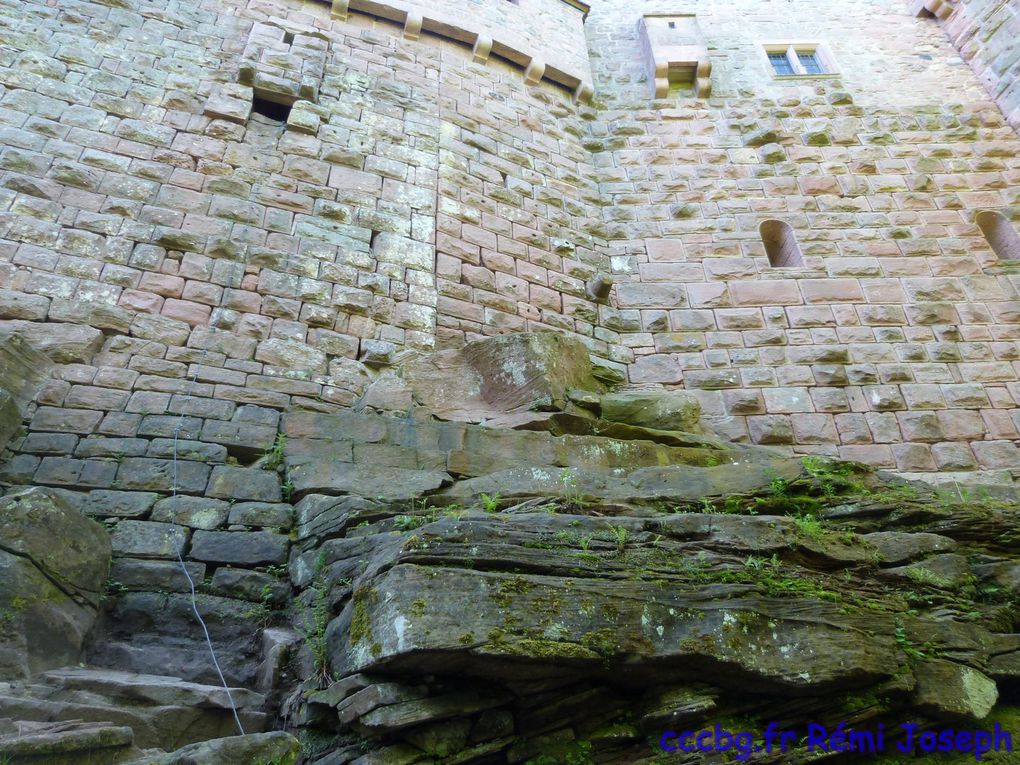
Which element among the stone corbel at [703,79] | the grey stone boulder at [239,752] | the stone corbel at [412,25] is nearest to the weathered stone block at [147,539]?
the grey stone boulder at [239,752]

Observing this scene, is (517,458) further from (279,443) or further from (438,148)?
(438,148)

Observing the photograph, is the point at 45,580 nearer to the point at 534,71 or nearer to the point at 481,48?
the point at 481,48

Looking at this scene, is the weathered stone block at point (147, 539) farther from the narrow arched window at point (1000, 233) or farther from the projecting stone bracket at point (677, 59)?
the narrow arched window at point (1000, 233)

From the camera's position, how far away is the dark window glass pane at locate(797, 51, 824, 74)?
11.3 metres

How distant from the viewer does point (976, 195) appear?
9.13 m

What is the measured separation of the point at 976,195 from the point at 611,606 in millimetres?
8351

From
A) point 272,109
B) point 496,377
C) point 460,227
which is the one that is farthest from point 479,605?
point 272,109

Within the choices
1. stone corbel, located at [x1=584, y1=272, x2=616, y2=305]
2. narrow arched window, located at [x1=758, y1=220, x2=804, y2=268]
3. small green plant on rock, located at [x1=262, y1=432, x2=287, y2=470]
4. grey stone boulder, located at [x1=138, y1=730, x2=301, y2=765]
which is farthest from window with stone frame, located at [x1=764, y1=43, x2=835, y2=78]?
grey stone boulder, located at [x1=138, y1=730, x2=301, y2=765]

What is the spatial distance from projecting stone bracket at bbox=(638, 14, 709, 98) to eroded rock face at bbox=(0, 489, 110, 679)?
29.3 ft

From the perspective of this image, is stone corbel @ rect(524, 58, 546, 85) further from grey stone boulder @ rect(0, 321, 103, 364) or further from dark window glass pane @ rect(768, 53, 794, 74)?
grey stone boulder @ rect(0, 321, 103, 364)

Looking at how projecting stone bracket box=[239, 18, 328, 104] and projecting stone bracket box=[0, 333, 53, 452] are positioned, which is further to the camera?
projecting stone bracket box=[239, 18, 328, 104]

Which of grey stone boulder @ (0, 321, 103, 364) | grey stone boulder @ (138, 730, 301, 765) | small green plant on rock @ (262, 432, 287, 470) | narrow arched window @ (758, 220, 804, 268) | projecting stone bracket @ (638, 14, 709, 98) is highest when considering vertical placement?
projecting stone bracket @ (638, 14, 709, 98)

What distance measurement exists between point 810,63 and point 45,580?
1165cm

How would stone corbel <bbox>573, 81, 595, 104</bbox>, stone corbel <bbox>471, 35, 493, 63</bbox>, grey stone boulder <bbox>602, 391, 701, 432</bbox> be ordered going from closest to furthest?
grey stone boulder <bbox>602, 391, 701, 432</bbox> → stone corbel <bbox>471, 35, 493, 63</bbox> → stone corbel <bbox>573, 81, 595, 104</bbox>
